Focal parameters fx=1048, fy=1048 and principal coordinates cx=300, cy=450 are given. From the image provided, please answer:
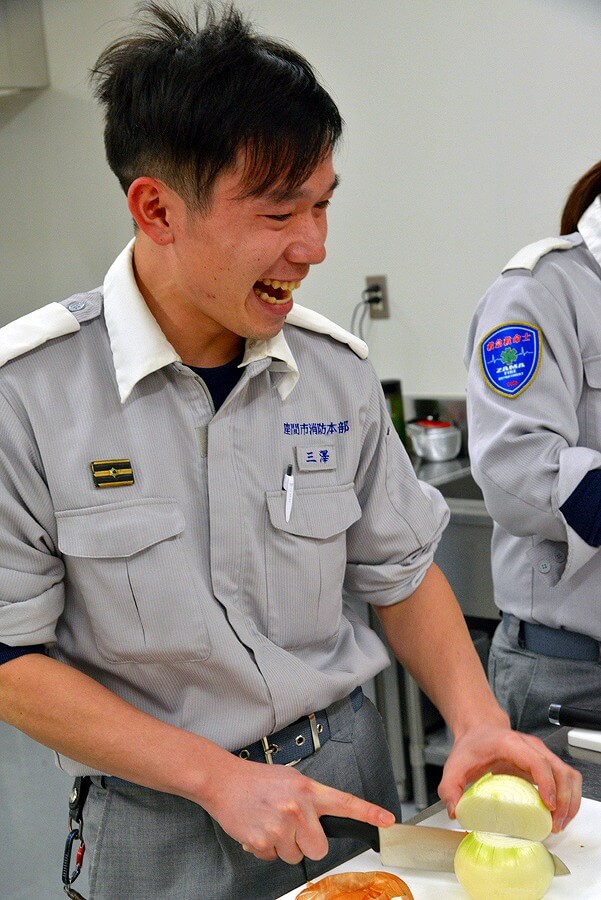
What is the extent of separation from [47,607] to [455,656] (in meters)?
0.52

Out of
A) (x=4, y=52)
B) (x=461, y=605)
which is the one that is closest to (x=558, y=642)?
(x=461, y=605)

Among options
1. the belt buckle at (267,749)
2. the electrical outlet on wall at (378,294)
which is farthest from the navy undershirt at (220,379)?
the electrical outlet on wall at (378,294)

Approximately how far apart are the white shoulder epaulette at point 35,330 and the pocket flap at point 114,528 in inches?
7.3

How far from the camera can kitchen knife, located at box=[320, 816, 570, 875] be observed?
1.07 m

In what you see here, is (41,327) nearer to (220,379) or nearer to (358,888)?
(220,379)

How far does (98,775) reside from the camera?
3.94 feet

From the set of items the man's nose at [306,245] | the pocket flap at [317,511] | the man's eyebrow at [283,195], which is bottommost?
the pocket flap at [317,511]

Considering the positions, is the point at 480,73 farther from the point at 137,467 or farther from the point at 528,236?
the point at 137,467

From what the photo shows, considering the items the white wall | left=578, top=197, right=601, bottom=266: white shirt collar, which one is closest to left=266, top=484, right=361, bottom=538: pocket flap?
left=578, top=197, right=601, bottom=266: white shirt collar

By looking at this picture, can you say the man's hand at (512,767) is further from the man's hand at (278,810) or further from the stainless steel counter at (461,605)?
the stainless steel counter at (461,605)

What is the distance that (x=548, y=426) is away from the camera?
5.12ft

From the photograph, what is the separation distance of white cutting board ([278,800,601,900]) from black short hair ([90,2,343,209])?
2.33 feet

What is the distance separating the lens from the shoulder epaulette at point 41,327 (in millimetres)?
1140

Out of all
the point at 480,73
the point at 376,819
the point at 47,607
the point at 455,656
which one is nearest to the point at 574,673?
the point at 455,656
